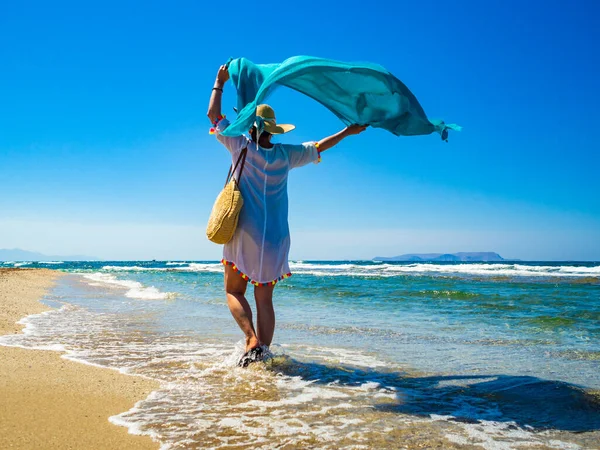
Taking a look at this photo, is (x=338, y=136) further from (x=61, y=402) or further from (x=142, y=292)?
(x=142, y=292)

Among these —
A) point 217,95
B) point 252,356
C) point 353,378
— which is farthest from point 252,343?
point 217,95

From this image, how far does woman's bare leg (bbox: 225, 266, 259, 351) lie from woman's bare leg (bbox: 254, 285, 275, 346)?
0.09m

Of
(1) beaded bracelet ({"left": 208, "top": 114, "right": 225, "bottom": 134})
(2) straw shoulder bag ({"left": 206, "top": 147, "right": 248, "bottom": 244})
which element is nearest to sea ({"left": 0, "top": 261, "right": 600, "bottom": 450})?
(2) straw shoulder bag ({"left": 206, "top": 147, "right": 248, "bottom": 244})

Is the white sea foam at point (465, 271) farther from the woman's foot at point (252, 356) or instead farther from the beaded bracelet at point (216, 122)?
the beaded bracelet at point (216, 122)

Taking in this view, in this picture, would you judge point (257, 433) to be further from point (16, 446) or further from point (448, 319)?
point (448, 319)

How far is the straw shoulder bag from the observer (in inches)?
152

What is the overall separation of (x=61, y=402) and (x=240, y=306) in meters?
1.57

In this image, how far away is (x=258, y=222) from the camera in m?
4.02

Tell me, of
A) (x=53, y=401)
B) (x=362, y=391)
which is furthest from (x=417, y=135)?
(x=53, y=401)

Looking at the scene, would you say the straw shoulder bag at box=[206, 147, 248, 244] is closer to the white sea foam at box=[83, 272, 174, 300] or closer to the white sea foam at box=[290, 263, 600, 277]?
the white sea foam at box=[83, 272, 174, 300]

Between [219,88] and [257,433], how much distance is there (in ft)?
8.77

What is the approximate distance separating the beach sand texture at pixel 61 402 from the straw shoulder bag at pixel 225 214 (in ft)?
3.90

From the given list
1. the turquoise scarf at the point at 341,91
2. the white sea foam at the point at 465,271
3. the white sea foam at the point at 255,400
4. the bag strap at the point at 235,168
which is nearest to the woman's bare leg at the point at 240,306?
the white sea foam at the point at 255,400

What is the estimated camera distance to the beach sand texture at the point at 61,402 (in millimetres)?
2273
